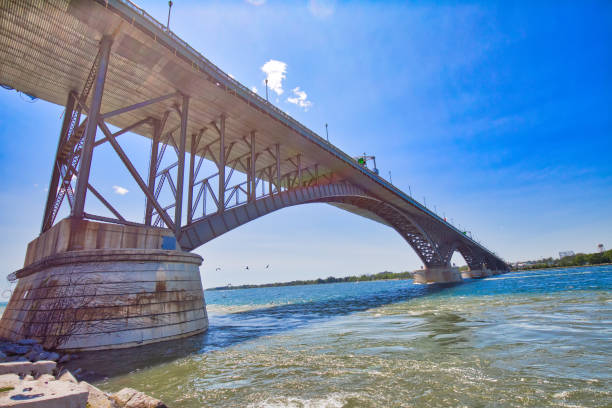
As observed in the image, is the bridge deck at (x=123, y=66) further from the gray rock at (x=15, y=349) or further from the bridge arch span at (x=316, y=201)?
the gray rock at (x=15, y=349)

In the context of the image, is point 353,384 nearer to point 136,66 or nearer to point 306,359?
point 306,359

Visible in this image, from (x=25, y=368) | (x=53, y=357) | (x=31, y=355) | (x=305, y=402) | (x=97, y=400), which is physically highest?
(x=25, y=368)

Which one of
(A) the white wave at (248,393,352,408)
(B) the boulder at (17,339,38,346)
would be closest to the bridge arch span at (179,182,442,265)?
(B) the boulder at (17,339,38,346)

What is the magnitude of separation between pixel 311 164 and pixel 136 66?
19991 millimetres

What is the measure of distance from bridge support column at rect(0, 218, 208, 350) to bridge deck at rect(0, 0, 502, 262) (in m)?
9.36

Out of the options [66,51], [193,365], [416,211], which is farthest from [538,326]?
[416,211]

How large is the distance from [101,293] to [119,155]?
675 cm

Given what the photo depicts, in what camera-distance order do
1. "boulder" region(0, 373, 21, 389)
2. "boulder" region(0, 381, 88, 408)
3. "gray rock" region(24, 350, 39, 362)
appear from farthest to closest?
"gray rock" region(24, 350, 39, 362), "boulder" region(0, 373, 21, 389), "boulder" region(0, 381, 88, 408)

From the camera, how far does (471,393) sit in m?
5.06

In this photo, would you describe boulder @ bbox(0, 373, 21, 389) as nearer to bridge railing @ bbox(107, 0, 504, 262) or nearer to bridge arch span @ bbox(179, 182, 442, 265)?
bridge arch span @ bbox(179, 182, 442, 265)

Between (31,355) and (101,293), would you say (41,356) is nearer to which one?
(31,355)

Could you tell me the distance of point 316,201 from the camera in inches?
1334

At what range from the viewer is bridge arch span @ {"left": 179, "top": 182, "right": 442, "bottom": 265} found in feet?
63.3

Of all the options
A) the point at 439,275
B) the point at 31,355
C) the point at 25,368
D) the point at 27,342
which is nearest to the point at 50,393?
the point at 25,368
